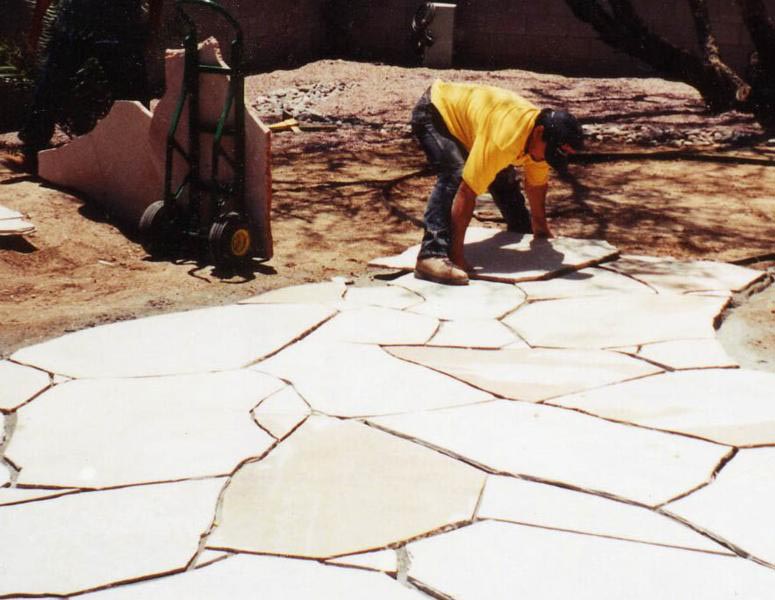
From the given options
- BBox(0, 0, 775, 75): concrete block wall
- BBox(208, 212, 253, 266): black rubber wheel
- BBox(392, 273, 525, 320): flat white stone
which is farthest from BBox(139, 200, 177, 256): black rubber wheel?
BBox(0, 0, 775, 75): concrete block wall

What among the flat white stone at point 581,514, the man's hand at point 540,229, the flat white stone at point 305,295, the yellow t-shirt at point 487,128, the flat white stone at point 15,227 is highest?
the yellow t-shirt at point 487,128

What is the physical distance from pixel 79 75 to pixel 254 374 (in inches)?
178

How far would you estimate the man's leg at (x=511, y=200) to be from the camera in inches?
238

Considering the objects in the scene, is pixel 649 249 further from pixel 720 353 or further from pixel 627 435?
pixel 627 435

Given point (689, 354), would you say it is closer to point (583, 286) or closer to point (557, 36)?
point (583, 286)

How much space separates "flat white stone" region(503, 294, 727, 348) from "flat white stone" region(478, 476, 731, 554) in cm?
142

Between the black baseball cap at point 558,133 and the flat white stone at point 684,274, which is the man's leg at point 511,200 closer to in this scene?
the flat white stone at point 684,274

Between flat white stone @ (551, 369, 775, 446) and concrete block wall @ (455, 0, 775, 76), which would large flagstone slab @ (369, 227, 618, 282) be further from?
concrete block wall @ (455, 0, 775, 76)

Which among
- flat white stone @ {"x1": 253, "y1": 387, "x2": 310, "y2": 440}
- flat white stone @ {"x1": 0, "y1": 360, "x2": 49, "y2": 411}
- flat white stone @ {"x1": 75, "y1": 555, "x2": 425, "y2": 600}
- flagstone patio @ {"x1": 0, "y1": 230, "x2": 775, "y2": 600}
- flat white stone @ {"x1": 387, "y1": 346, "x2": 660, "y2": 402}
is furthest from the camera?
flat white stone @ {"x1": 387, "y1": 346, "x2": 660, "y2": 402}

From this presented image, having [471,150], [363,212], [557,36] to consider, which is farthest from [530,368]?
[557,36]

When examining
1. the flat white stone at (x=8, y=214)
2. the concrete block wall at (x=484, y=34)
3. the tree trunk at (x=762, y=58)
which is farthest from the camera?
the concrete block wall at (x=484, y=34)

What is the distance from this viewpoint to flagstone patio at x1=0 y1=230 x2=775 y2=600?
265cm

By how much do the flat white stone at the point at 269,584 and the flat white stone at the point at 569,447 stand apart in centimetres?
Answer: 76

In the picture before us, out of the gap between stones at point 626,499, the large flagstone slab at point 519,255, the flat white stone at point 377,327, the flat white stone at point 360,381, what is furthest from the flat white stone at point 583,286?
the gap between stones at point 626,499
